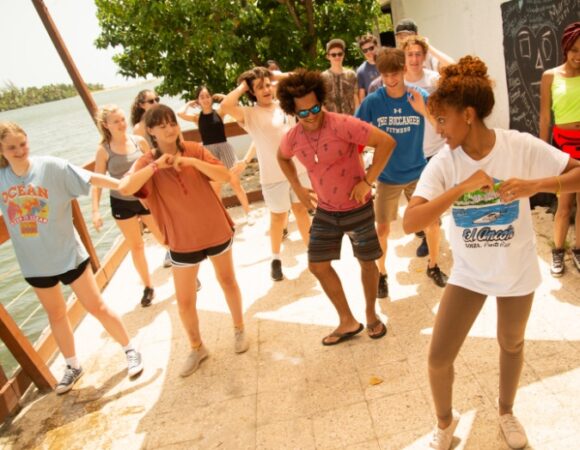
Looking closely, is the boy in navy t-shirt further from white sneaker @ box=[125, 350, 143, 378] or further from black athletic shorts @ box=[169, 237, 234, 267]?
white sneaker @ box=[125, 350, 143, 378]

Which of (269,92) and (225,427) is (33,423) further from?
(269,92)

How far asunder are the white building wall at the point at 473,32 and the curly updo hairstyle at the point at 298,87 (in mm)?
2642

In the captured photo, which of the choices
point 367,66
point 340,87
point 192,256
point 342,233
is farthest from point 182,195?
point 367,66

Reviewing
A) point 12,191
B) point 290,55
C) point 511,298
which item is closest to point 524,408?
point 511,298

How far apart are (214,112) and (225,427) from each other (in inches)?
161

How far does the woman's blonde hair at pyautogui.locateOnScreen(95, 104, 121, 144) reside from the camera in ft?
13.9

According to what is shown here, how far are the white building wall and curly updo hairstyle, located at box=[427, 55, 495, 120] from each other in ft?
10.8

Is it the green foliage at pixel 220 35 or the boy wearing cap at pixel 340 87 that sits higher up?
the green foliage at pixel 220 35

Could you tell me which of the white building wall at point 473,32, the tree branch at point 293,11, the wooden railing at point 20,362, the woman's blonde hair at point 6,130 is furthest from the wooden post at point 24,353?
the tree branch at point 293,11

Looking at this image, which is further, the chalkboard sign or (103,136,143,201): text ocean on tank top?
the chalkboard sign

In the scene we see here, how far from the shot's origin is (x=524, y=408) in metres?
2.61

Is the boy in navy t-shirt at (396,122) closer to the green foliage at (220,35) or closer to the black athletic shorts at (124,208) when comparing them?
the black athletic shorts at (124,208)

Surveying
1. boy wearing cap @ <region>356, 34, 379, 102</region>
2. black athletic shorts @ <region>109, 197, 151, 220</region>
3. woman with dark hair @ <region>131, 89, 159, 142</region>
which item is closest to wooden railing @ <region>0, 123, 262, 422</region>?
black athletic shorts @ <region>109, 197, 151, 220</region>

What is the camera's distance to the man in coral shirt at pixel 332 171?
3.04m
